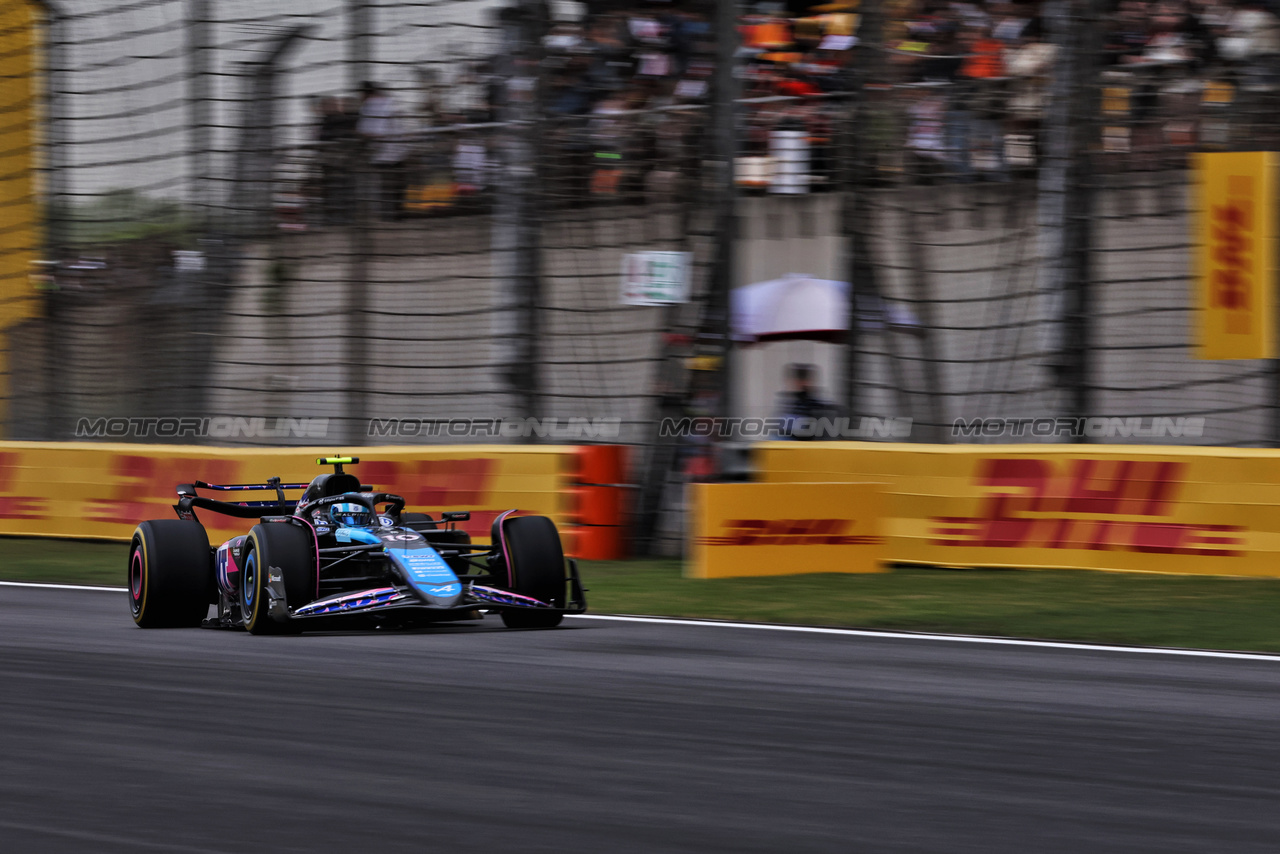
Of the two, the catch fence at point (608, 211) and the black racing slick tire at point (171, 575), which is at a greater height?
the catch fence at point (608, 211)

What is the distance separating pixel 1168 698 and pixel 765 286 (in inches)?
402

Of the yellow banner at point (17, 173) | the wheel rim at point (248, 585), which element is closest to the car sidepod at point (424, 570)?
the wheel rim at point (248, 585)

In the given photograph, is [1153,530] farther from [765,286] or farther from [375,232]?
[375,232]

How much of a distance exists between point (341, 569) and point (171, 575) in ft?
3.23

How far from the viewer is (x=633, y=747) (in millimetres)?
5539

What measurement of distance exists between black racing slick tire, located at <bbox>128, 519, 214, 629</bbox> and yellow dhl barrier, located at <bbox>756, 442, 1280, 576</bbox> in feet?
15.1

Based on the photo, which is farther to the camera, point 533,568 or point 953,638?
point 533,568

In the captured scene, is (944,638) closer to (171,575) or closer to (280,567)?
(280,567)

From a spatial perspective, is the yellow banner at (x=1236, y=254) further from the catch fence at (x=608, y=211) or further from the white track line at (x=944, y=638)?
the white track line at (x=944, y=638)

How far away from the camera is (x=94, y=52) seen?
16.2 m

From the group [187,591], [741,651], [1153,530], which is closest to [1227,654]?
[741,651]

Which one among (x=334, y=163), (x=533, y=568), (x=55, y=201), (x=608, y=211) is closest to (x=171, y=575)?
(x=533, y=568)

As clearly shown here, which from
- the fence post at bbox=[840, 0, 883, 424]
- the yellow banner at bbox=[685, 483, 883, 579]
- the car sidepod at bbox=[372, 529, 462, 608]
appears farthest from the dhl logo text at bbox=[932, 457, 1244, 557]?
the car sidepod at bbox=[372, 529, 462, 608]

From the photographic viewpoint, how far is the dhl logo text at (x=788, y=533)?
11781 mm
